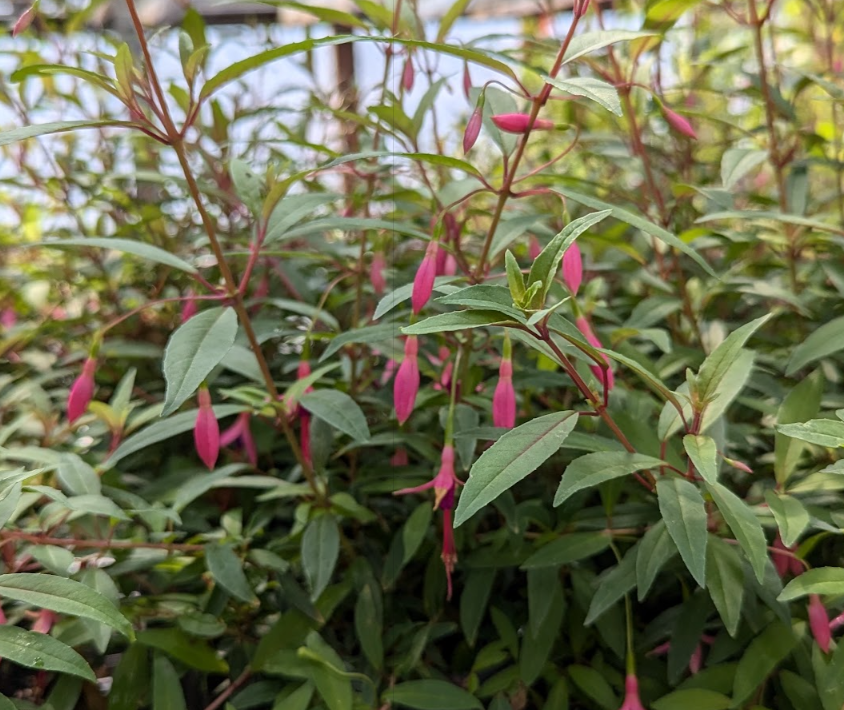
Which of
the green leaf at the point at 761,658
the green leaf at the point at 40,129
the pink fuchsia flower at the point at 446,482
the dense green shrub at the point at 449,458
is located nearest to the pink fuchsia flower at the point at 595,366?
the dense green shrub at the point at 449,458

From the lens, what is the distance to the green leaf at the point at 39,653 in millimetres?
405

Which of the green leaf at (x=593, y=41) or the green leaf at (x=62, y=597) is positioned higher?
the green leaf at (x=593, y=41)

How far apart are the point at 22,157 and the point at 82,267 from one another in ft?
0.58

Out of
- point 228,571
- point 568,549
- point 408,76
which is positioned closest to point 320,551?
point 228,571

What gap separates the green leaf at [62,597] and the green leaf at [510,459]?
0.68 ft

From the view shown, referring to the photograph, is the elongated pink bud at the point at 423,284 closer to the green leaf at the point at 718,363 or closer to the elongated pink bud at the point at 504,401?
the elongated pink bud at the point at 504,401

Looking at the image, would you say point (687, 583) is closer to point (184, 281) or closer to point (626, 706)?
point (626, 706)

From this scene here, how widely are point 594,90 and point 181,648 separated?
0.48 metres

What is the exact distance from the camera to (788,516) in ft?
1.54

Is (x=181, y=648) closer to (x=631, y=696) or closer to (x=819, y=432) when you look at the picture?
(x=631, y=696)

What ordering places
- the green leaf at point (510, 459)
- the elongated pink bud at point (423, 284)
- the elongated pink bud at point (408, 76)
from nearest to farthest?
the green leaf at point (510, 459)
the elongated pink bud at point (423, 284)
the elongated pink bud at point (408, 76)

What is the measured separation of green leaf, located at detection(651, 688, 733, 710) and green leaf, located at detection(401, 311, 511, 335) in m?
0.30

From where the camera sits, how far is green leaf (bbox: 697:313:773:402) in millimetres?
449

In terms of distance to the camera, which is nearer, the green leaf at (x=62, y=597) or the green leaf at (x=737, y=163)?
the green leaf at (x=62, y=597)
